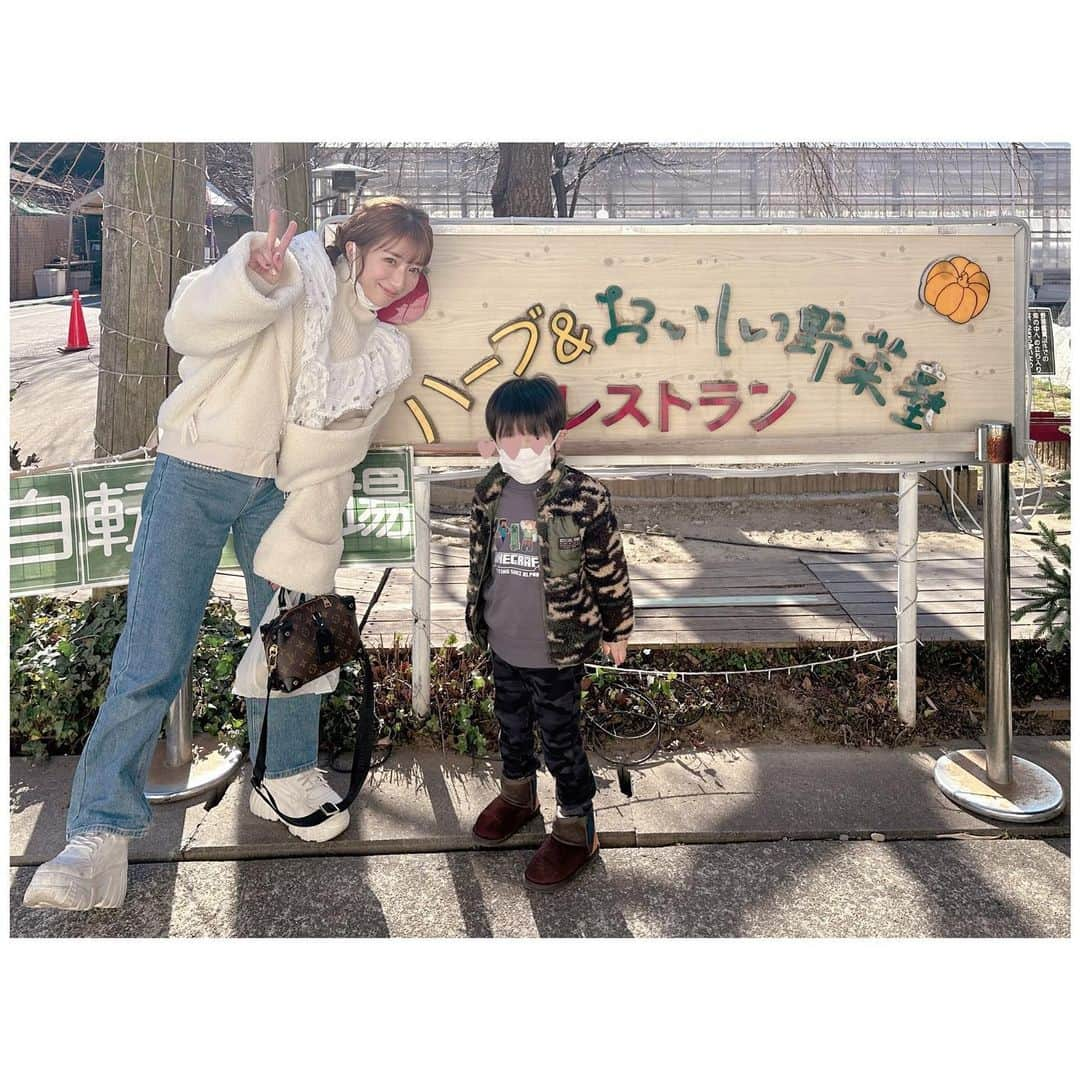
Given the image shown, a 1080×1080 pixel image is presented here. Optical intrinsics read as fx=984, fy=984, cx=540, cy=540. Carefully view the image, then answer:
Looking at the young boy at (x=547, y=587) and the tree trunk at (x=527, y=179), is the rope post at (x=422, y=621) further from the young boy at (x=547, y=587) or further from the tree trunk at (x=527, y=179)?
the tree trunk at (x=527, y=179)

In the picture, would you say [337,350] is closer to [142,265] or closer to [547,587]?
[547,587]

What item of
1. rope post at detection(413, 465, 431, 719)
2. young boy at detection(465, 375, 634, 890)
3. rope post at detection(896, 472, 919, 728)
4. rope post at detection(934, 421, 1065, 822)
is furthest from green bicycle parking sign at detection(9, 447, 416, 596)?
rope post at detection(934, 421, 1065, 822)

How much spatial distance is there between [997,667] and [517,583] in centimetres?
189

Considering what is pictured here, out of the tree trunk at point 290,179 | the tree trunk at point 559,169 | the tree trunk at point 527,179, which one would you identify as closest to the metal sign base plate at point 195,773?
the tree trunk at point 290,179

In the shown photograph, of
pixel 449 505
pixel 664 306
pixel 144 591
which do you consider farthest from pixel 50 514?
pixel 449 505

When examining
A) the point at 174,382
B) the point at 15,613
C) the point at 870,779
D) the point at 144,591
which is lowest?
the point at 870,779

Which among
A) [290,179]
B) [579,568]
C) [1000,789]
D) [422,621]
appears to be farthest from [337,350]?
[290,179]

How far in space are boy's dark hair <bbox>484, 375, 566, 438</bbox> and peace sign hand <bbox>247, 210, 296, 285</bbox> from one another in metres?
0.73

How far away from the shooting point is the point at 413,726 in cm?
394

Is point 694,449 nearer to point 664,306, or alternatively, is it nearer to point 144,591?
point 664,306

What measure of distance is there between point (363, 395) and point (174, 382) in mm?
1493

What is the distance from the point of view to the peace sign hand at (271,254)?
2.79 m

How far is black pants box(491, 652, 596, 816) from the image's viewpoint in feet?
9.87

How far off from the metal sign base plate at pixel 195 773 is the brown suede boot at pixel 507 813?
1044 mm
